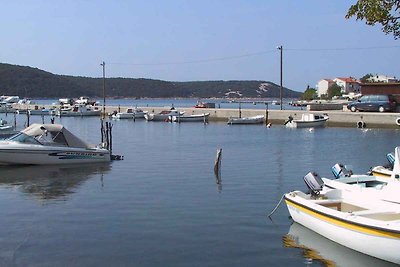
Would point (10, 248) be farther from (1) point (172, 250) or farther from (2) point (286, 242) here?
(2) point (286, 242)

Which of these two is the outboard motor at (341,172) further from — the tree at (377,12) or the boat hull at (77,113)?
the boat hull at (77,113)

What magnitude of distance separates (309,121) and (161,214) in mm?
47669

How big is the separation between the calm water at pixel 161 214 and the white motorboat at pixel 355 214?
0.32 metres

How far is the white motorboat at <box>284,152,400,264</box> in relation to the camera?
1191 cm

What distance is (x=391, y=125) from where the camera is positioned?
57.3 m

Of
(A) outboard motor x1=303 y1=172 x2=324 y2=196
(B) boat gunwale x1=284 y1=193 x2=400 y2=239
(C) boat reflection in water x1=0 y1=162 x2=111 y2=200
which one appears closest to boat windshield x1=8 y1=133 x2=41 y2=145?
(C) boat reflection in water x1=0 y1=162 x2=111 y2=200

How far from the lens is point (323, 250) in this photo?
13.4 metres

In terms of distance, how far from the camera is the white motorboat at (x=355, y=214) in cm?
1191

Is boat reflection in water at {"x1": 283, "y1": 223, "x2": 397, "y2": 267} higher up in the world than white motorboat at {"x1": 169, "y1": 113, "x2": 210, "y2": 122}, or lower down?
lower down

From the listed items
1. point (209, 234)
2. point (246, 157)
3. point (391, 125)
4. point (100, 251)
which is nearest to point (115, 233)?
point (100, 251)

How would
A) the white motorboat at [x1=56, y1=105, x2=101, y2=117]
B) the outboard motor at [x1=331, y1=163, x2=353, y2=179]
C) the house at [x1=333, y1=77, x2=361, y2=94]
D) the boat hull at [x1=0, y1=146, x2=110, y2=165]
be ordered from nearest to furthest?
the outboard motor at [x1=331, y1=163, x2=353, y2=179]
the boat hull at [x1=0, y1=146, x2=110, y2=165]
the white motorboat at [x1=56, y1=105, x2=101, y2=117]
the house at [x1=333, y1=77, x2=361, y2=94]

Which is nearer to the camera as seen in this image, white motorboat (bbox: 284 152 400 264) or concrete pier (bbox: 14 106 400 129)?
white motorboat (bbox: 284 152 400 264)

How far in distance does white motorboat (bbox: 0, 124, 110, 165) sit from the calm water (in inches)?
26.9

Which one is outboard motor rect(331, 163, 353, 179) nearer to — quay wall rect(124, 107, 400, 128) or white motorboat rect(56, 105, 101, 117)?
quay wall rect(124, 107, 400, 128)
